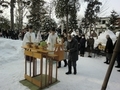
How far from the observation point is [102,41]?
39.0 feet

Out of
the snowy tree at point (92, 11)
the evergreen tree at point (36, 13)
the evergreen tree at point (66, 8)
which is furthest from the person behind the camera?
the snowy tree at point (92, 11)

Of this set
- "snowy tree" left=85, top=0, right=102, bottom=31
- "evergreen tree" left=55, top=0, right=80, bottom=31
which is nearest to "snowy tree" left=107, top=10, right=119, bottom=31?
"snowy tree" left=85, top=0, right=102, bottom=31

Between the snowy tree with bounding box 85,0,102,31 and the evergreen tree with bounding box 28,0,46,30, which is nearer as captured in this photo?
the evergreen tree with bounding box 28,0,46,30

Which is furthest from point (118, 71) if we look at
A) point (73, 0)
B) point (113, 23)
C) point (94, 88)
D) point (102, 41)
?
point (113, 23)

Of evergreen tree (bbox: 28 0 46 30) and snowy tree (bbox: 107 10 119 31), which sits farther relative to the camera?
snowy tree (bbox: 107 10 119 31)

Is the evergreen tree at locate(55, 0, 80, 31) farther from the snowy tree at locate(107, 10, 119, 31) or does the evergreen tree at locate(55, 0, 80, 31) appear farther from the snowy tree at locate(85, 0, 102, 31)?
the snowy tree at locate(107, 10, 119, 31)

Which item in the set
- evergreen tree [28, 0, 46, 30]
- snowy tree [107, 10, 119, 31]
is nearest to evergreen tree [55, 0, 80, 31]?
evergreen tree [28, 0, 46, 30]

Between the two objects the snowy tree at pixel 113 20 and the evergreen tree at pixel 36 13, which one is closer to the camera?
the evergreen tree at pixel 36 13

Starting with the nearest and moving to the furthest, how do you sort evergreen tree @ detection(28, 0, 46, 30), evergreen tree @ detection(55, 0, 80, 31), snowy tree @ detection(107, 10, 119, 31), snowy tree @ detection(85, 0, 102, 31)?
evergreen tree @ detection(55, 0, 80, 31), evergreen tree @ detection(28, 0, 46, 30), snowy tree @ detection(85, 0, 102, 31), snowy tree @ detection(107, 10, 119, 31)

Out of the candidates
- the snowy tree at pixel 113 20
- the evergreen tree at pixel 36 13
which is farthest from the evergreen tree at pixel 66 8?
the snowy tree at pixel 113 20

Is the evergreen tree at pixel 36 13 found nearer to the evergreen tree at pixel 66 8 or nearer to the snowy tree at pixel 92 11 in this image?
the evergreen tree at pixel 66 8

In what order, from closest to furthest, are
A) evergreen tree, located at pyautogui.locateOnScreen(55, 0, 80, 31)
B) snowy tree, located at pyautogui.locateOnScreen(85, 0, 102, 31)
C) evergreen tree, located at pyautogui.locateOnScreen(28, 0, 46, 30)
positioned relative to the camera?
evergreen tree, located at pyautogui.locateOnScreen(55, 0, 80, 31)
evergreen tree, located at pyautogui.locateOnScreen(28, 0, 46, 30)
snowy tree, located at pyautogui.locateOnScreen(85, 0, 102, 31)

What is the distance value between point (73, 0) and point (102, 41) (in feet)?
41.0

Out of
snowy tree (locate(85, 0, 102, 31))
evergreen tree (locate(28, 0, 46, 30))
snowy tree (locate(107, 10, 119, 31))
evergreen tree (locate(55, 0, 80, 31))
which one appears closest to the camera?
evergreen tree (locate(55, 0, 80, 31))
